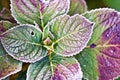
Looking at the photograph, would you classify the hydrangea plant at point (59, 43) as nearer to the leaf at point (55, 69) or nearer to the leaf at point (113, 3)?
the leaf at point (55, 69)

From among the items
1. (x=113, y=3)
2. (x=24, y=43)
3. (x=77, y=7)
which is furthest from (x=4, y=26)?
(x=113, y=3)

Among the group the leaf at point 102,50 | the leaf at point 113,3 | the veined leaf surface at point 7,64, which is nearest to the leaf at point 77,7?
the leaf at point 102,50

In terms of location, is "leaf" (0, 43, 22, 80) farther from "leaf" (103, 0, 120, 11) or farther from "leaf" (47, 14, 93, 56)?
"leaf" (103, 0, 120, 11)

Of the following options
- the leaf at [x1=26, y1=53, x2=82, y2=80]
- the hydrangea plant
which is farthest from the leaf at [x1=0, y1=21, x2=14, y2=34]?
the leaf at [x1=26, y1=53, x2=82, y2=80]

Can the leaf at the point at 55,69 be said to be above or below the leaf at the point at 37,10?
below

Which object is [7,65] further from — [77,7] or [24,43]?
[77,7]

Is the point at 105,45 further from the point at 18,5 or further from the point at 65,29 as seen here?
the point at 18,5
